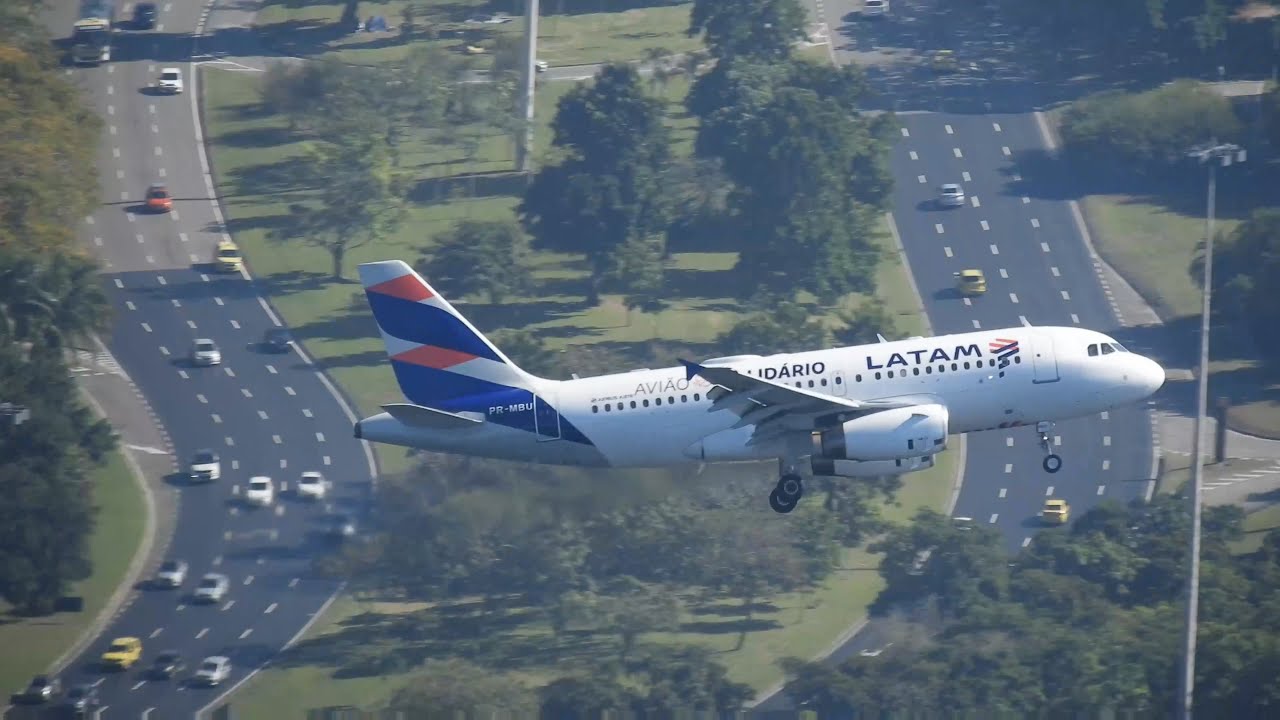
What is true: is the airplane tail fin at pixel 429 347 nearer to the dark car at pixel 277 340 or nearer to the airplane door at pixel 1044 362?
the airplane door at pixel 1044 362

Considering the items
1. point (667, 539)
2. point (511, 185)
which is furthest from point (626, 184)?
point (667, 539)

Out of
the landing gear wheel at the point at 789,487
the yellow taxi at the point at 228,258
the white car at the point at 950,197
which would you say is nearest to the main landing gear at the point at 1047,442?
the landing gear wheel at the point at 789,487

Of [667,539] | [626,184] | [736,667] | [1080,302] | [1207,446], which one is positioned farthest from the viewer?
[626,184]

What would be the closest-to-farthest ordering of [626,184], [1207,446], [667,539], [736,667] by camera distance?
[736,667] < [667,539] < [1207,446] < [626,184]

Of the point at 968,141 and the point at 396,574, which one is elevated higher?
the point at 968,141

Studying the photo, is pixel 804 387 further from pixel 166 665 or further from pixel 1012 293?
pixel 1012 293

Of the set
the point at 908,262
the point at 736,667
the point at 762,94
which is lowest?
the point at 736,667

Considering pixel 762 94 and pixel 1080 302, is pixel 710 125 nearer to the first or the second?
pixel 762 94

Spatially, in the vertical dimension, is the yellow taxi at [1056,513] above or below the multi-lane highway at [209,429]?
below
